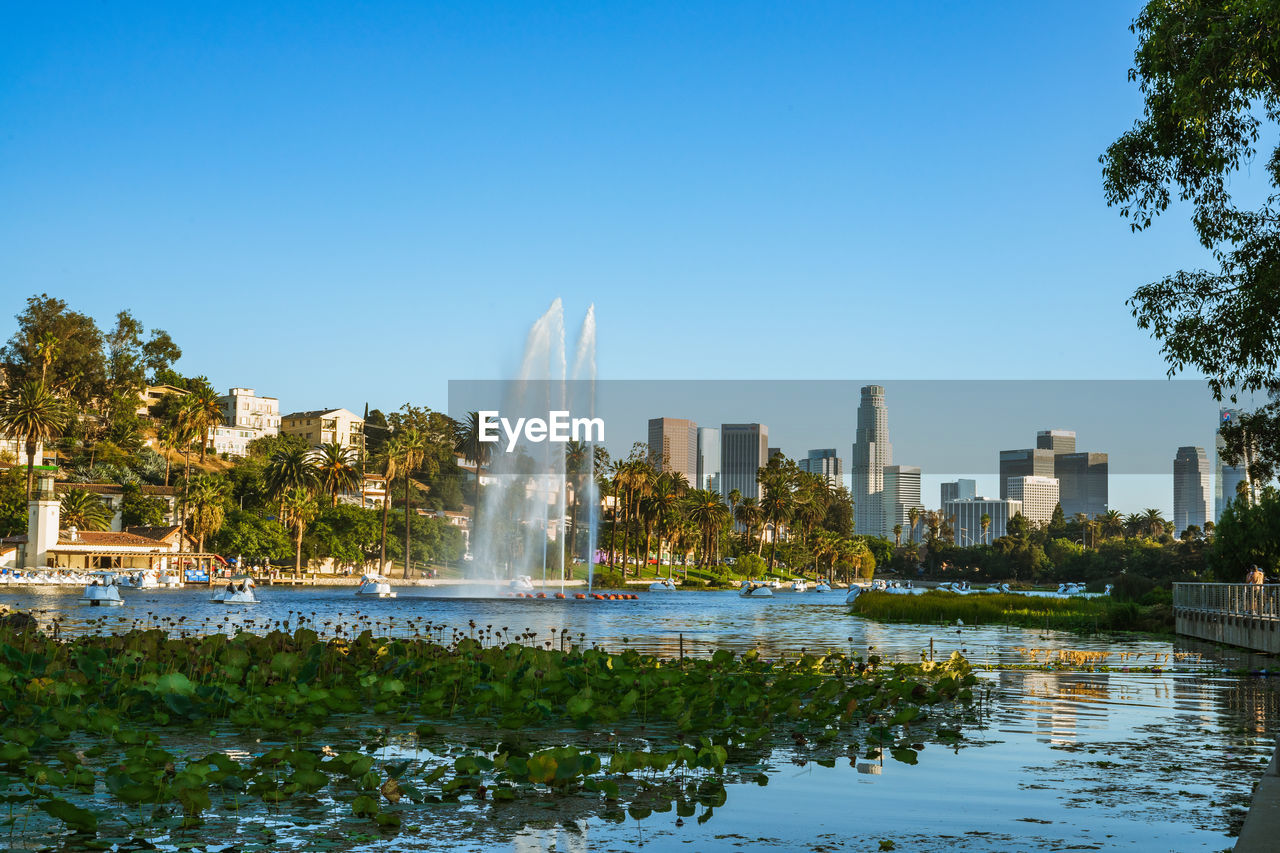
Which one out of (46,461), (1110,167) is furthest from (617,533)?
(1110,167)

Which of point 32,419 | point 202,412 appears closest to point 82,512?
point 32,419

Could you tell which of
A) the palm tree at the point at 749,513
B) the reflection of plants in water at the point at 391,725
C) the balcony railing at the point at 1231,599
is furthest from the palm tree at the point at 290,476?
the reflection of plants in water at the point at 391,725

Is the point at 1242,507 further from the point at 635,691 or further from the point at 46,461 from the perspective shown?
the point at 46,461

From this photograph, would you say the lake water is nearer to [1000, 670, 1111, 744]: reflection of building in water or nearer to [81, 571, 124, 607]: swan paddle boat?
[1000, 670, 1111, 744]: reflection of building in water

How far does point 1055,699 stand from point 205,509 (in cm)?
12545

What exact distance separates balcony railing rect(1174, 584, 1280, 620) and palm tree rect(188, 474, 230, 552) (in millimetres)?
111860

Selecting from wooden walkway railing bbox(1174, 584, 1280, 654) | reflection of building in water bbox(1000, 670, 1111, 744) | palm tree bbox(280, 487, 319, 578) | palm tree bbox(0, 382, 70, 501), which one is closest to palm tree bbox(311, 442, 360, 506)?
palm tree bbox(280, 487, 319, 578)

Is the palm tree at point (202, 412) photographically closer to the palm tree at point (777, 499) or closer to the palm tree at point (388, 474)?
the palm tree at point (388, 474)

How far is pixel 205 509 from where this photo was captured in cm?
13012

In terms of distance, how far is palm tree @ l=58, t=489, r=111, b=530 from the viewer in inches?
5020

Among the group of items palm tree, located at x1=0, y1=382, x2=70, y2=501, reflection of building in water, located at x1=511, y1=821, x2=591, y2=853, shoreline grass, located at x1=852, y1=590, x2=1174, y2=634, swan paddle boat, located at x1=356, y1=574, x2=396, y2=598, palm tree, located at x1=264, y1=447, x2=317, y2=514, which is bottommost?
swan paddle boat, located at x1=356, y1=574, x2=396, y2=598

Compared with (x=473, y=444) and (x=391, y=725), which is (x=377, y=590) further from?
(x=391, y=725)

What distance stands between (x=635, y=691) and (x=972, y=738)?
159 inches

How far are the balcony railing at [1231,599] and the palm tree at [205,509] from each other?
112 m
